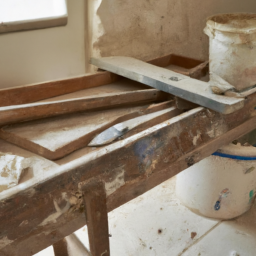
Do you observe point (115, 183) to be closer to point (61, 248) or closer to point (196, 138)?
point (196, 138)

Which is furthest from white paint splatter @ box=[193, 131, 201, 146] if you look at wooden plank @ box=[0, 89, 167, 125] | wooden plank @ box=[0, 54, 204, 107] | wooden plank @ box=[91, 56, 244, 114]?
wooden plank @ box=[0, 54, 204, 107]

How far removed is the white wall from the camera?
1420 mm

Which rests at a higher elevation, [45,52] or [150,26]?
[150,26]

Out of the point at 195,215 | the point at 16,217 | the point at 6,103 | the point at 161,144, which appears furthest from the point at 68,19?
the point at 195,215

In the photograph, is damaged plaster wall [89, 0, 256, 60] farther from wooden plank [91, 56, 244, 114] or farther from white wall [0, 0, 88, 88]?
wooden plank [91, 56, 244, 114]

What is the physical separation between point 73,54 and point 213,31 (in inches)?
28.7

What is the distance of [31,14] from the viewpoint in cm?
147

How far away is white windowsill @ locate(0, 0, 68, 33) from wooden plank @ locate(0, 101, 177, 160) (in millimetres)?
502

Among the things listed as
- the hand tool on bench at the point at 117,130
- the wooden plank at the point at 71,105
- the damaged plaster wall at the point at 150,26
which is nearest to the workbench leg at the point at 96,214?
the hand tool on bench at the point at 117,130

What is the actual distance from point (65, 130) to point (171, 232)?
987 mm

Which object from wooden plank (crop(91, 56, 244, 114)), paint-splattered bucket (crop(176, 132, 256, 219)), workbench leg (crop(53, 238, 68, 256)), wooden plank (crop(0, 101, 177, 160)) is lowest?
workbench leg (crop(53, 238, 68, 256))

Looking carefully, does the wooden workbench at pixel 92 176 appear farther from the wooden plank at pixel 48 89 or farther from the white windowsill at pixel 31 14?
the white windowsill at pixel 31 14

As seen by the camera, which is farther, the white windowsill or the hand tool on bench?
the white windowsill

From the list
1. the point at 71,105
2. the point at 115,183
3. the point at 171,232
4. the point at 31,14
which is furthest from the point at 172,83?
the point at 171,232
